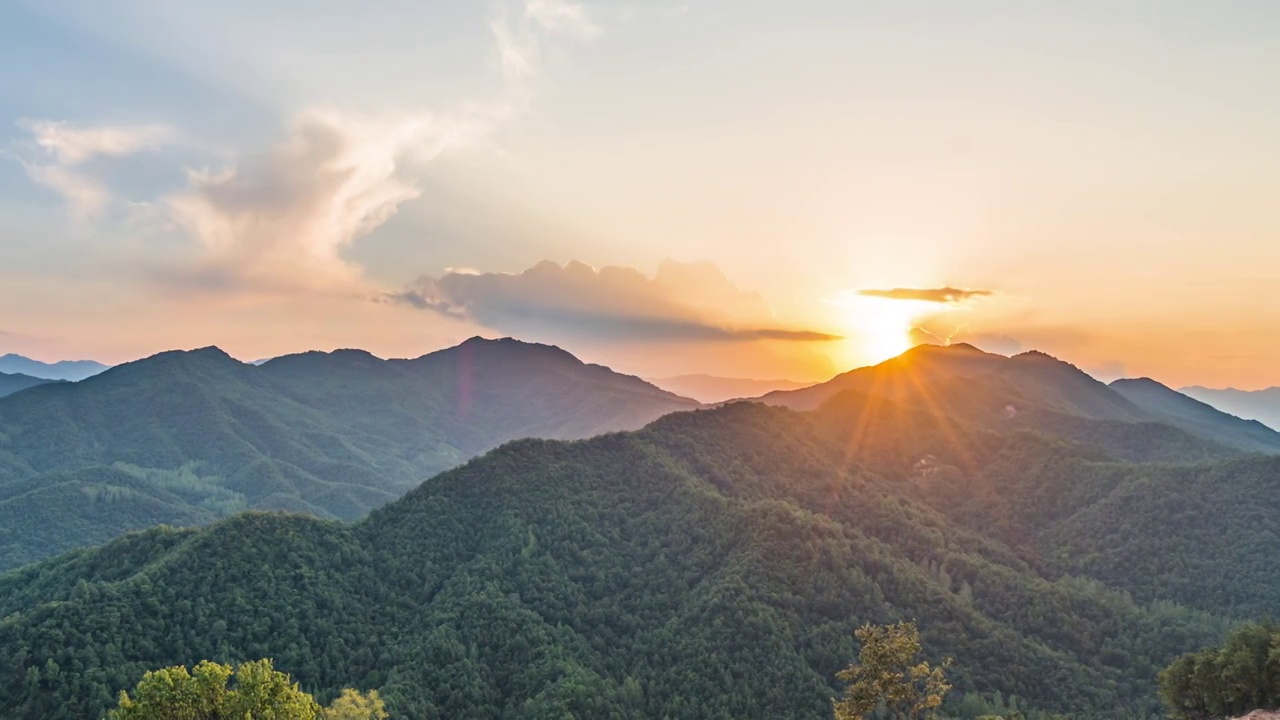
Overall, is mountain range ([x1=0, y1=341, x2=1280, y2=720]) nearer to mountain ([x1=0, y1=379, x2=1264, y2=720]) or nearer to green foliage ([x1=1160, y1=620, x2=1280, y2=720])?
mountain ([x1=0, y1=379, x2=1264, y2=720])

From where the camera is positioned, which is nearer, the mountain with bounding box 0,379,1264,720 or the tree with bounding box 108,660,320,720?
the tree with bounding box 108,660,320,720

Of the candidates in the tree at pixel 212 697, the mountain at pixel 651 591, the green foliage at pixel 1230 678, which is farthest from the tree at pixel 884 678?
the mountain at pixel 651 591

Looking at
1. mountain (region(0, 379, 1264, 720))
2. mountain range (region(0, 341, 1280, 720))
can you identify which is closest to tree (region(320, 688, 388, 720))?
mountain (region(0, 379, 1264, 720))

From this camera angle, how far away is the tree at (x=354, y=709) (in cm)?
6969

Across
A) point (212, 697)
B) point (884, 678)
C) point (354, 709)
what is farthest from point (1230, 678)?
point (212, 697)

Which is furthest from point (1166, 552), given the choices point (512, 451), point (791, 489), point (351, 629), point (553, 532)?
point (351, 629)

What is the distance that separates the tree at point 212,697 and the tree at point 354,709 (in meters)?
24.1

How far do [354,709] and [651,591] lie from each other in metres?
57.5

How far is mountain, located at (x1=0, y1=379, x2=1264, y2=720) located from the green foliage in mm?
29321

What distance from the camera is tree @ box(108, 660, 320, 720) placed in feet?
143

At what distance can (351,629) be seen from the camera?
102062 millimetres

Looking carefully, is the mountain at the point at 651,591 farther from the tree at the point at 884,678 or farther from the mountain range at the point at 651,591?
the tree at the point at 884,678

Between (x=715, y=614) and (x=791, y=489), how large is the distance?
206 ft

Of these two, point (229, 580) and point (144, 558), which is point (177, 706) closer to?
point (229, 580)
